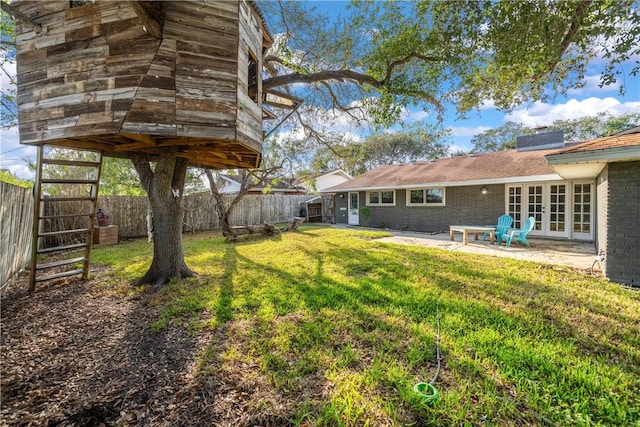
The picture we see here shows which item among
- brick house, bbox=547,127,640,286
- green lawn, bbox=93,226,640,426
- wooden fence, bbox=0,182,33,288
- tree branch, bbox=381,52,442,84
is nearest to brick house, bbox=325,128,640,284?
brick house, bbox=547,127,640,286

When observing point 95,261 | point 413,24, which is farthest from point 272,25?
point 95,261

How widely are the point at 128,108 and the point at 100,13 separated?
53.5 inches

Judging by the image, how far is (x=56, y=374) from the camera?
2248 mm

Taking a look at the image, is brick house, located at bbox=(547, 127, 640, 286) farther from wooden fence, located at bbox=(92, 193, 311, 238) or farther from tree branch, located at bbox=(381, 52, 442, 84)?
wooden fence, located at bbox=(92, 193, 311, 238)

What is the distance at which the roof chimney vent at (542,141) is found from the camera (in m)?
11.6

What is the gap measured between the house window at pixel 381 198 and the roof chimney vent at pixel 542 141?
6.27 meters

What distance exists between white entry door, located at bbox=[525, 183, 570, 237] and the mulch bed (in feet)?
37.2

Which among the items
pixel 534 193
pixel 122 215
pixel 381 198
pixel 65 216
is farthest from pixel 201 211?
pixel 534 193

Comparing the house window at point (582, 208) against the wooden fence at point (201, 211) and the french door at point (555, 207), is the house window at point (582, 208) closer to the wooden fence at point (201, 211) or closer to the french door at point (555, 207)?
the french door at point (555, 207)

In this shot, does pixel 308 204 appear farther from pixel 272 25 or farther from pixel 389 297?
pixel 389 297

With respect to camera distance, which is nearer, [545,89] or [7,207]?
[7,207]

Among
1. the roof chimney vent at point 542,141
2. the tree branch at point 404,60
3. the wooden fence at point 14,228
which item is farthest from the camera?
the roof chimney vent at point 542,141

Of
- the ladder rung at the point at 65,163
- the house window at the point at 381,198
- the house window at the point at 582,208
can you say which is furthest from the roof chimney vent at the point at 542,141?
the ladder rung at the point at 65,163

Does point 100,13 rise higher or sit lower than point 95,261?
higher
